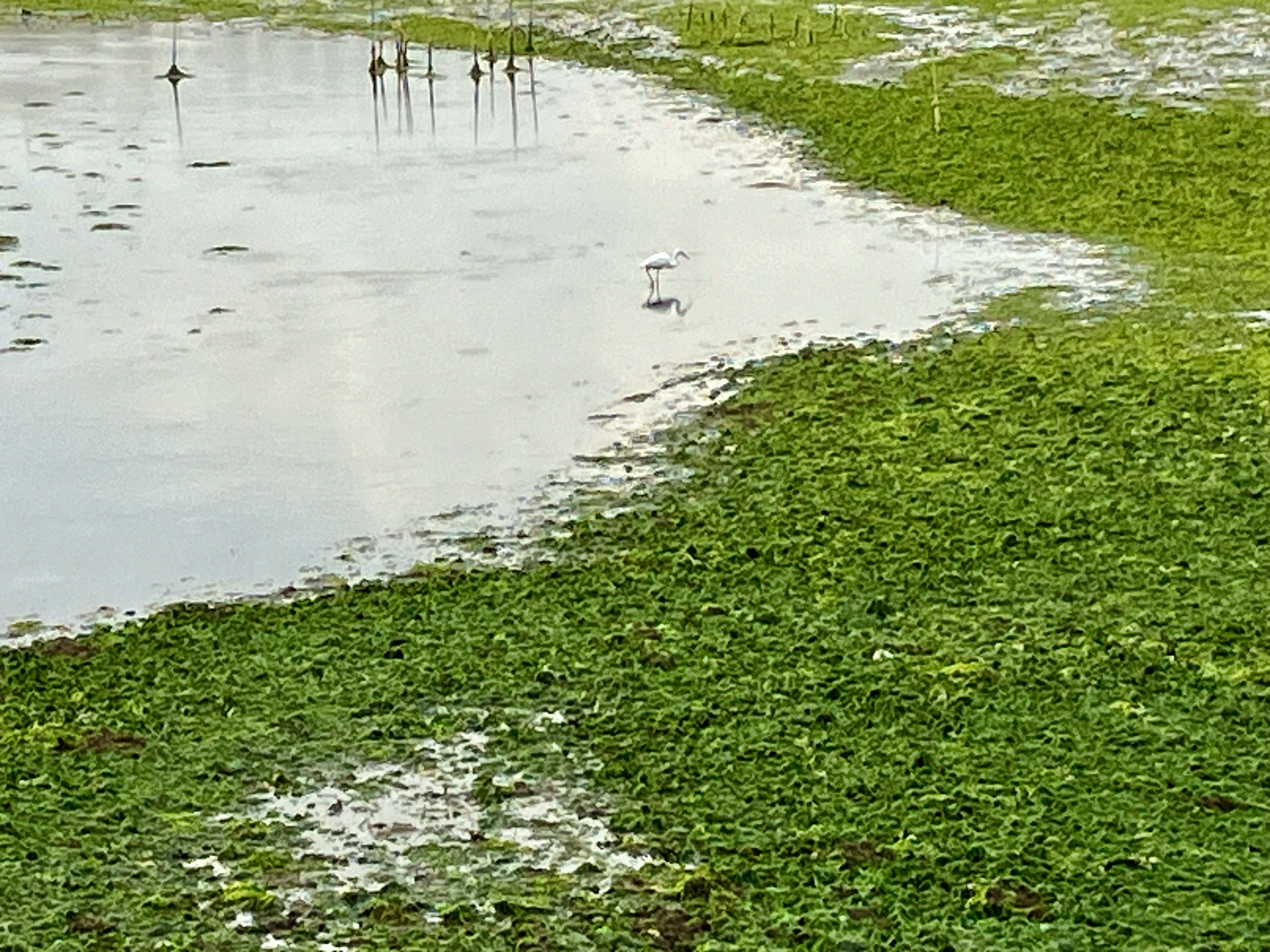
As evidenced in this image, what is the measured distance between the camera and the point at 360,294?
16.3 metres

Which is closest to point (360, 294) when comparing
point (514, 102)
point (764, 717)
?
point (764, 717)

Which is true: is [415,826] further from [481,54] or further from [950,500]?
[481,54]

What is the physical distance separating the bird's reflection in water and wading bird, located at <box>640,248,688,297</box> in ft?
0.42

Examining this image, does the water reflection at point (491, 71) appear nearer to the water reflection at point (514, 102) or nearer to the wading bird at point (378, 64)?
the water reflection at point (514, 102)

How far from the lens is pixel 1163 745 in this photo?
742 cm

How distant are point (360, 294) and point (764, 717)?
360 inches

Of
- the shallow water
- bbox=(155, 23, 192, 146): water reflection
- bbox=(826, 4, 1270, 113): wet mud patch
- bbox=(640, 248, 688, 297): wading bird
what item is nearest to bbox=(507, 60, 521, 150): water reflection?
the shallow water

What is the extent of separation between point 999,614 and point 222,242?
1111cm

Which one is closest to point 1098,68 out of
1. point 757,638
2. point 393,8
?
point 393,8

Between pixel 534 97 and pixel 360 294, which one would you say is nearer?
pixel 360 294

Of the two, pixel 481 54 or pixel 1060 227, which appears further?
pixel 481 54

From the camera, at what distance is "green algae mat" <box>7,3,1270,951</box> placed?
6570 mm

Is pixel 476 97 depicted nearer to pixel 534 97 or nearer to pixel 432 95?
pixel 432 95

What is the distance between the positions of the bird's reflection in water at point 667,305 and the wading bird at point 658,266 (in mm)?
128
